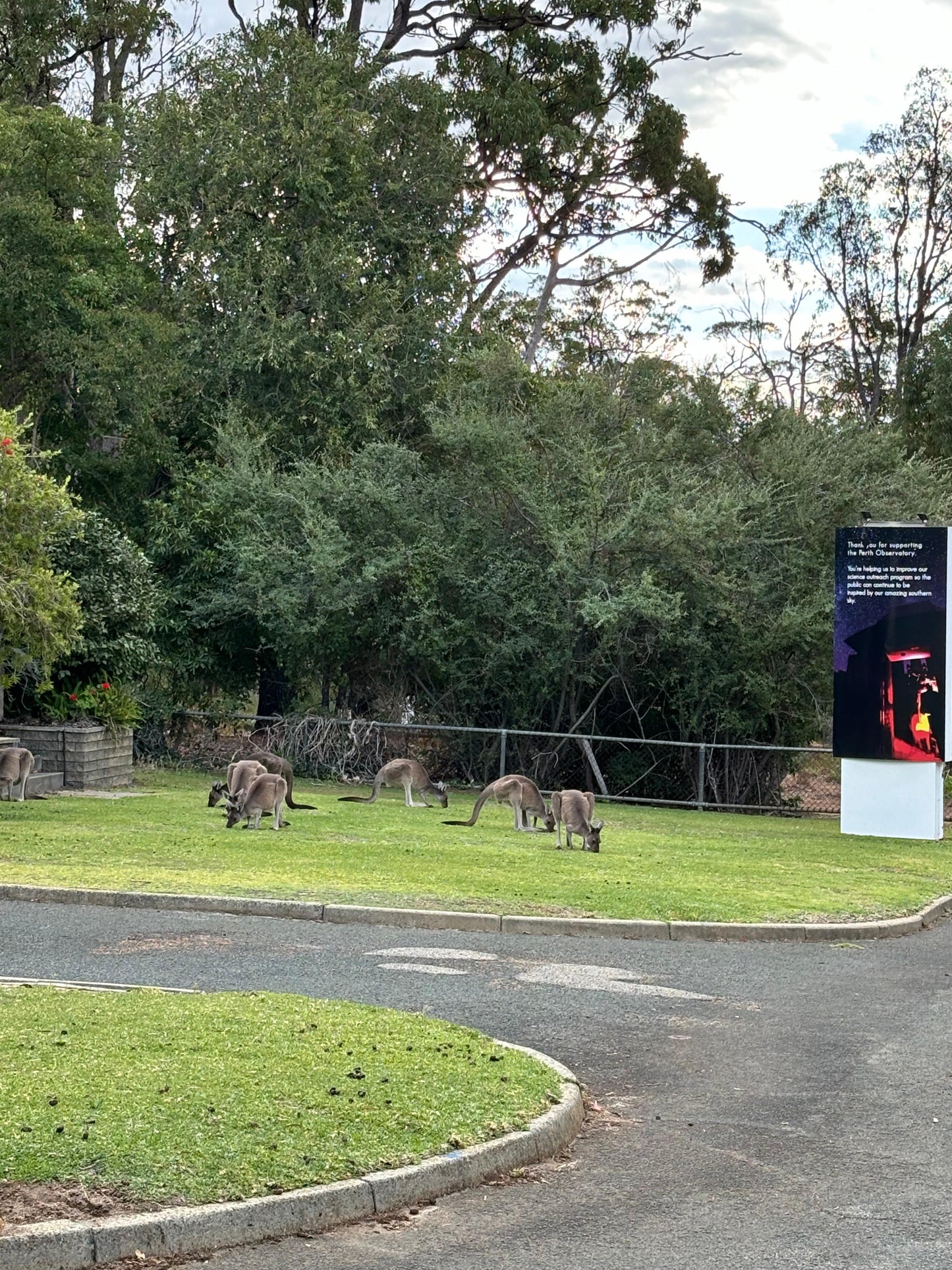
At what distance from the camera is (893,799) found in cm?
2342

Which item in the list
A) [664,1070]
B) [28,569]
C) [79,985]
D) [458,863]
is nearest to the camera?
[664,1070]

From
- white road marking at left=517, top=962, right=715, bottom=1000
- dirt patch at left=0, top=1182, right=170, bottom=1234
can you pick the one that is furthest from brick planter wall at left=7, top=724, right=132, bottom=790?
dirt patch at left=0, top=1182, right=170, bottom=1234

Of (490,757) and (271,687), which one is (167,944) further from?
(271,687)

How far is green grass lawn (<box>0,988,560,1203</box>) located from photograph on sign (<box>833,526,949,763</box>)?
15699 mm

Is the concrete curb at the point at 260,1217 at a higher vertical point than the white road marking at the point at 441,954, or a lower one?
lower

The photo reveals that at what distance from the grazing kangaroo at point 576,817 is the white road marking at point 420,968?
6938mm

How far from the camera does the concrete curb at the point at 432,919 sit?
42.9 ft

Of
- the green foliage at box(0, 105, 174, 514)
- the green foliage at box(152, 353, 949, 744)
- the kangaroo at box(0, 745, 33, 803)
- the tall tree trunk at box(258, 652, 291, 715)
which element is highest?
the green foliage at box(0, 105, 174, 514)

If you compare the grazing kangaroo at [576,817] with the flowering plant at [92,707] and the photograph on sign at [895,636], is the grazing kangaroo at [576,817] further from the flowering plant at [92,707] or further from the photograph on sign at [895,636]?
the flowering plant at [92,707]

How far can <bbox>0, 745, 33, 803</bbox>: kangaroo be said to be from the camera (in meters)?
20.2

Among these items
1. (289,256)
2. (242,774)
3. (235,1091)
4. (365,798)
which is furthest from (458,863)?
(289,256)


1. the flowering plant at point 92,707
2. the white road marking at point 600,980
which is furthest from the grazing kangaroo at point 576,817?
the flowering plant at point 92,707

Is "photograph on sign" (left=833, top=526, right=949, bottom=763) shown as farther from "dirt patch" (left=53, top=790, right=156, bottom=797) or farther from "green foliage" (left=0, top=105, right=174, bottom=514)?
"green foliage" (left=0, top=105, right=174, bottom=514)

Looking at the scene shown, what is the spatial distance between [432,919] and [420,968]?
6.46 ft
